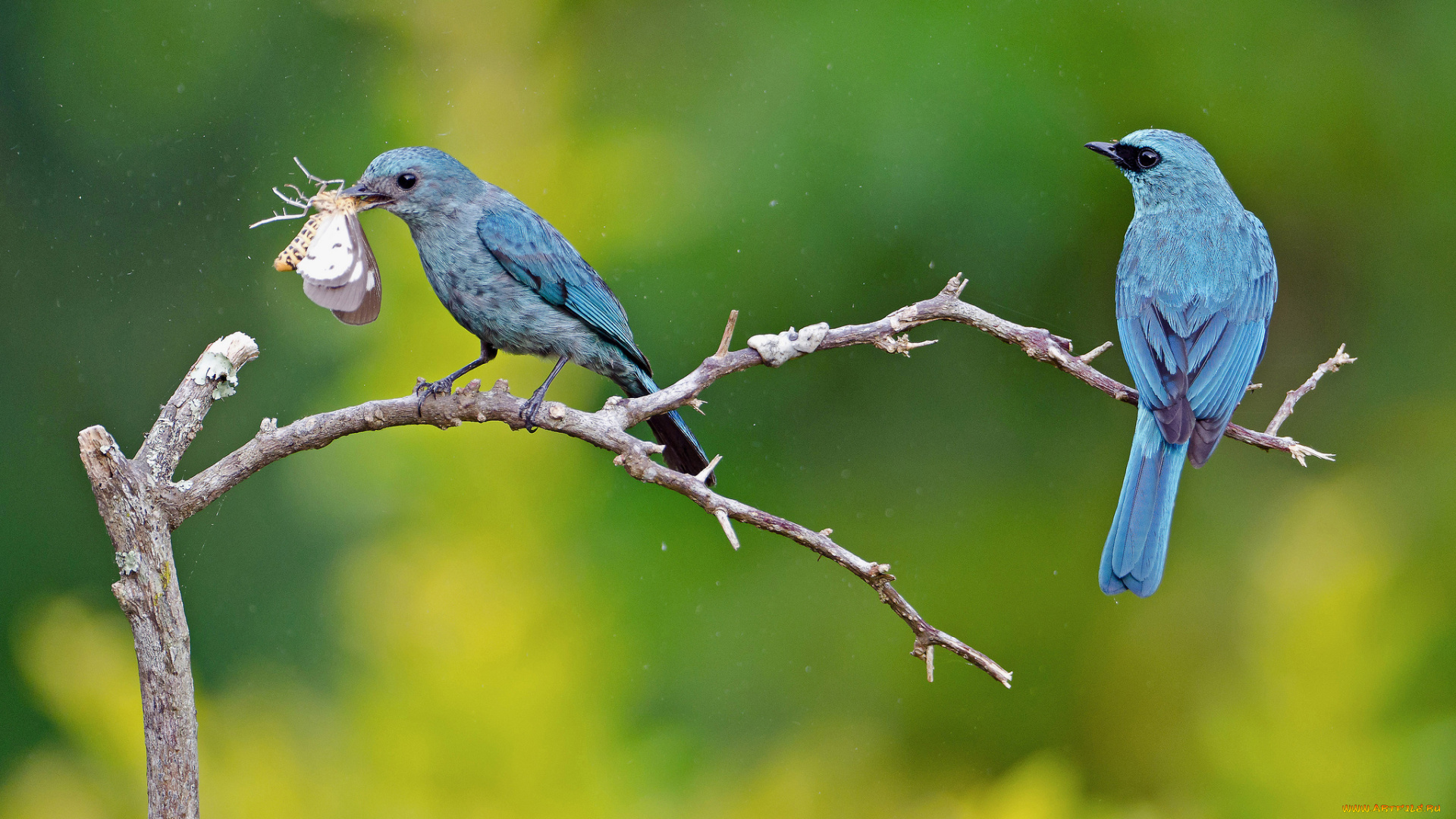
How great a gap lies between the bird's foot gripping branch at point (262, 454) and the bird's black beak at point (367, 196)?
355 millimetres

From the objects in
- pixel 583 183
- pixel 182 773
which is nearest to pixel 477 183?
pixel 182 773

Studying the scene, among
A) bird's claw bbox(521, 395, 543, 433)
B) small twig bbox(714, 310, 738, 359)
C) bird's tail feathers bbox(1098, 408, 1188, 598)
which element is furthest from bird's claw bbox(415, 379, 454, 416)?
bird's tail feathers bbox(1098, 408, 1188, 598)

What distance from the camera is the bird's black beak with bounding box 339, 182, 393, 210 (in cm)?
221

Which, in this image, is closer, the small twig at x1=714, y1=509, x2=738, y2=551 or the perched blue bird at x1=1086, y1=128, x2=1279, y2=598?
the small twig at x1=714, y1=509, x2=738, y2=551

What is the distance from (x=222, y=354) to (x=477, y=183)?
0.57m

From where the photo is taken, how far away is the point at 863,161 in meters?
4.07

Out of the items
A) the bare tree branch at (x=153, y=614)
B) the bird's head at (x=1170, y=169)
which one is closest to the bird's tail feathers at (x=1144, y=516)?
the bird's head at (x=1170, y=169)

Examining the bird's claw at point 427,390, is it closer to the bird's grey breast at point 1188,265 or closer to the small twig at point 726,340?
the small twig at point 726,340

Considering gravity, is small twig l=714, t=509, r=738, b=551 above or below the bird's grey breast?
below

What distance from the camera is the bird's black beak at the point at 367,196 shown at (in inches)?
86.8

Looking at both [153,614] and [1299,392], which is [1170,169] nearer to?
[1299,392]

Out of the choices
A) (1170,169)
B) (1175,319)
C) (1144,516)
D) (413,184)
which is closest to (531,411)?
(413,184)

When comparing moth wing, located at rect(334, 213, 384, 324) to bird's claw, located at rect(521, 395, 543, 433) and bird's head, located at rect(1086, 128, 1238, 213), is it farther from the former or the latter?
bird's head, located at rect(1086, 128, 1238, 213)

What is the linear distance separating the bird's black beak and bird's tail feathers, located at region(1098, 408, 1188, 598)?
4.61ft
